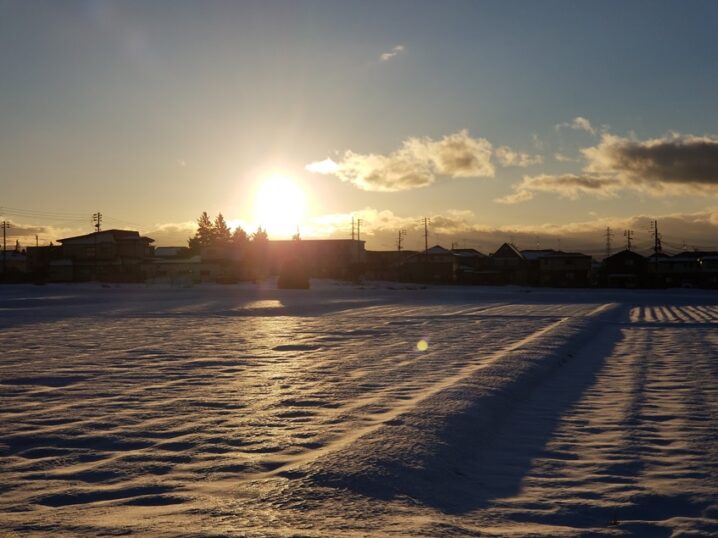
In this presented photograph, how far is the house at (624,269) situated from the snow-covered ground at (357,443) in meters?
96.2

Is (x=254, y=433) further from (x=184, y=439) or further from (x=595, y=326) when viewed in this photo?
(x=595, y=326)

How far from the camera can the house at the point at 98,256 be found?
3671 inches

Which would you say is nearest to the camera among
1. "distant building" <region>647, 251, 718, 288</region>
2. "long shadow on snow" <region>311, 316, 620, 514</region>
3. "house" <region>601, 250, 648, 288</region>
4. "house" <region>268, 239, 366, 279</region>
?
"long shadow on snow" <region>311, 316, 620, 514</region>

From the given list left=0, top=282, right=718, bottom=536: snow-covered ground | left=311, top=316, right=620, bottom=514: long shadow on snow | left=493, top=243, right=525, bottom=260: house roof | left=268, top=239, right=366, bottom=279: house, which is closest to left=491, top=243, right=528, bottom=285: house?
left=493, top=243, right=525, bottom=260: house roof

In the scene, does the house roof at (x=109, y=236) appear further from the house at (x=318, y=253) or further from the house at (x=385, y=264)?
the house at (x=385, y=264)

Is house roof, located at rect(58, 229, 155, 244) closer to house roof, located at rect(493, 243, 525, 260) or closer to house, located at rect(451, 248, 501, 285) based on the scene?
house, located at rect(451, 248, 501, 285)

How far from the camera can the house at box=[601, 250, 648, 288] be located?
10425 centimetres

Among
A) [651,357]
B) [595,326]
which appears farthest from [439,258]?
[651,357]

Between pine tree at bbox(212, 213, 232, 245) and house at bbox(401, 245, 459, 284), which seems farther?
pine tree at bbox(212, 213, 232, 245)

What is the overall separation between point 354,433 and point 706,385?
6.81 m

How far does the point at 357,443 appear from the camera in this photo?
648cm

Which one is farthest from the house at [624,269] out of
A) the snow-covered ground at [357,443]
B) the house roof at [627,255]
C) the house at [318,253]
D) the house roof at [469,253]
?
the snow-covered ground at [357,443]

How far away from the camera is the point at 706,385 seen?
418 inches

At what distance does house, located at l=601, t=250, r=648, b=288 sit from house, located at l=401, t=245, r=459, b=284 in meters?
24.8
